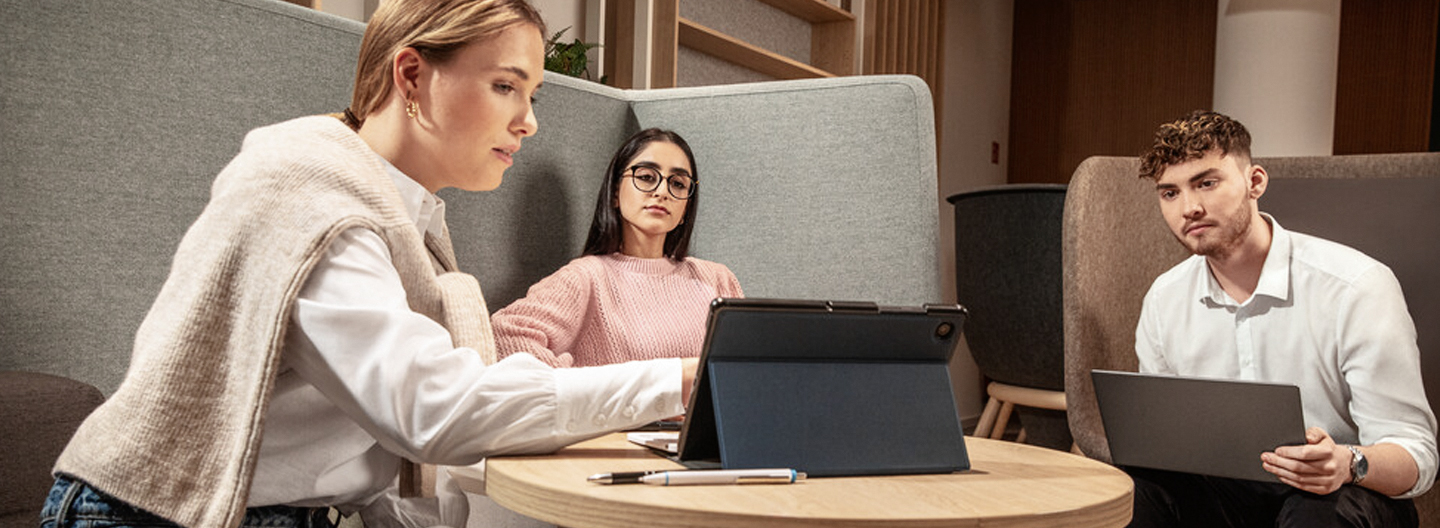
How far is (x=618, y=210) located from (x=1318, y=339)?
1.18 m

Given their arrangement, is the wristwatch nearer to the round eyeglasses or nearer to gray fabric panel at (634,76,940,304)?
gray fabric panel at (634,76,940,304)

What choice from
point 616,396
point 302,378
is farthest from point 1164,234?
point 302,378

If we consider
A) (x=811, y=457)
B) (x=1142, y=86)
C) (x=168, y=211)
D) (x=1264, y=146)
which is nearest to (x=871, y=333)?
(x=811, y=457)

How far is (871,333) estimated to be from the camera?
1040mm

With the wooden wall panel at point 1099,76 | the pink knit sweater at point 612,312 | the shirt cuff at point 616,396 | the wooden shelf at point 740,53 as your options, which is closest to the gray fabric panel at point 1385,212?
the pink knit sweater at point 612,312

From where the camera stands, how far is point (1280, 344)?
1873 mm

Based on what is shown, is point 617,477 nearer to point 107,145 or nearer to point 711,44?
point 107,145

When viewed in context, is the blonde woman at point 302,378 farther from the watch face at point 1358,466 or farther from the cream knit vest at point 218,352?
the watch face at point 1358,466

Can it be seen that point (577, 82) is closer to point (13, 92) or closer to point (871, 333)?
point (13, 92)

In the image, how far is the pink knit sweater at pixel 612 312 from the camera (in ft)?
6.04

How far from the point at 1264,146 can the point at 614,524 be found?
4.34 m

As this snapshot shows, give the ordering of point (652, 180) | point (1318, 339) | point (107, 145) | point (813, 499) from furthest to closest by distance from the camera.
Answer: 1. point (652, 180)
2. point (1318, 339)
3. point (107, 145)
4. point (813, 499)

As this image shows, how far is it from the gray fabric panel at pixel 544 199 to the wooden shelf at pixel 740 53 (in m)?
1.95

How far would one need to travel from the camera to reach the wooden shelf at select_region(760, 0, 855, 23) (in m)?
4.88
